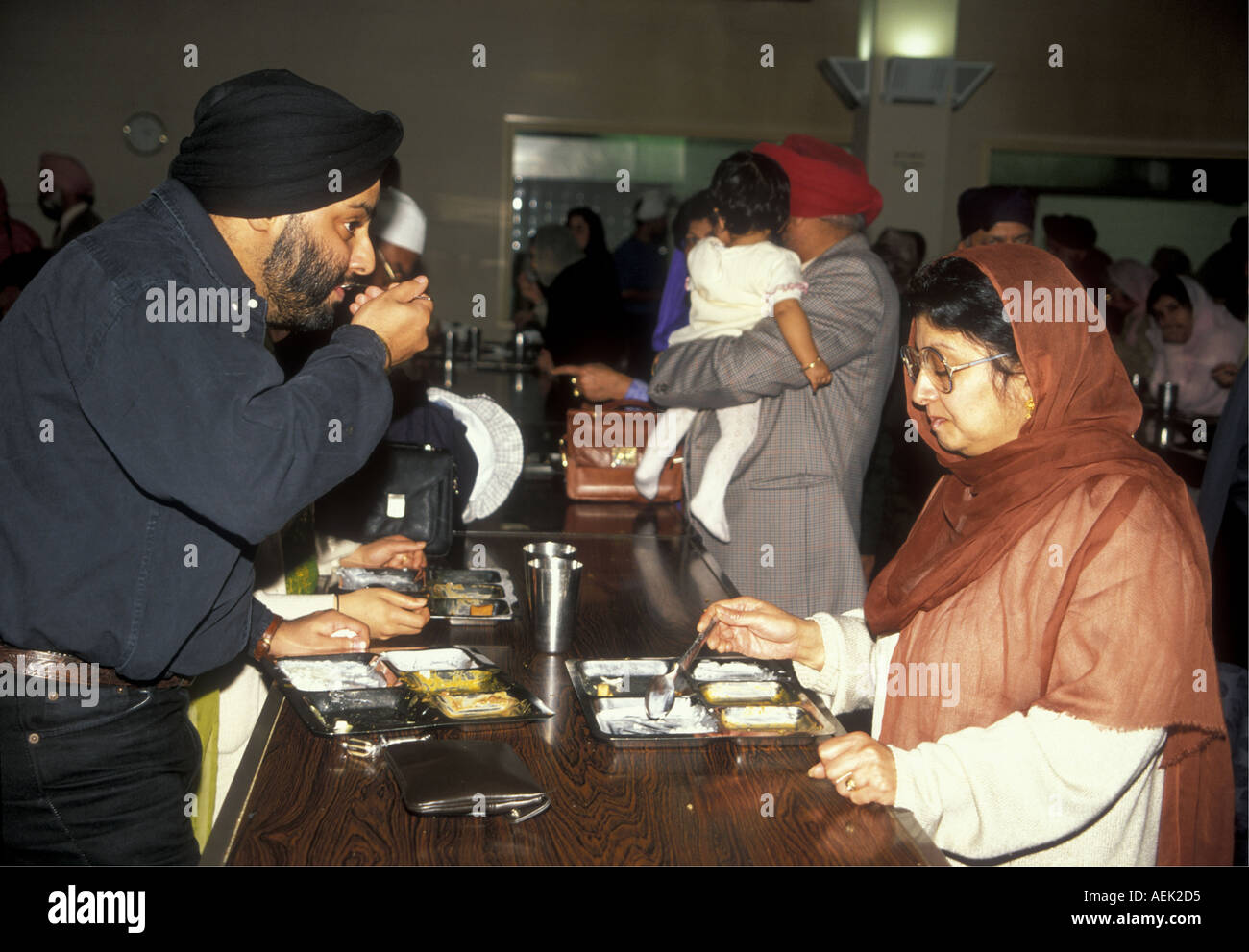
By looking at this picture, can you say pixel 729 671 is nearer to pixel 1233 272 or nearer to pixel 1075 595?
pixel 1075 595

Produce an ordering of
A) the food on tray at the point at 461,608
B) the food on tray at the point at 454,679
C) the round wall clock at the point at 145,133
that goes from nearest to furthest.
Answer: the food on tray at the point at 454,679
the food on tray at the point at 461,608
the round wall clock at the point at 145,133

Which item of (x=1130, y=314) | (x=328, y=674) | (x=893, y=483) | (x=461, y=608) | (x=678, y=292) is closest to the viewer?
(x=328, y=674)

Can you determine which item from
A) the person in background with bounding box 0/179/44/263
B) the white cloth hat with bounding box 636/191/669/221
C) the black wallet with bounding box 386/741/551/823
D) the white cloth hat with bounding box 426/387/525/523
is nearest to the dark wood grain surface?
the black wallet with bounding box 386/741/551/823

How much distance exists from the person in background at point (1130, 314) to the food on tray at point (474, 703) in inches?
156

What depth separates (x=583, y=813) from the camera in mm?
1187

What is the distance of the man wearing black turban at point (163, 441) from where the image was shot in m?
1.20

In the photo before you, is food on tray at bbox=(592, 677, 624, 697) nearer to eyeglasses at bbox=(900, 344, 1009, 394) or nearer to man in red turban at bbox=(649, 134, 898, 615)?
eyeglasses at bbox=(900, 344, 1009, 394)

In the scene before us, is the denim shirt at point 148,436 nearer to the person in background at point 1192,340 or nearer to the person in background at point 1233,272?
the person in background at point 1192,340

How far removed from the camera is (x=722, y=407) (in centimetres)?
256

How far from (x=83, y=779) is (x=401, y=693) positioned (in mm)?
388

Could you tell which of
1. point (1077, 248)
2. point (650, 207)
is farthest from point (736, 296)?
point (650, 207)

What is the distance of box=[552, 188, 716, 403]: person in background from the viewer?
9.57ft

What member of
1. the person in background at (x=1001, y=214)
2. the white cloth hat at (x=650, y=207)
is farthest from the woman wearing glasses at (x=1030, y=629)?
the white cloth hat at (x=650, y=207)

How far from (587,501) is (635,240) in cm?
470
